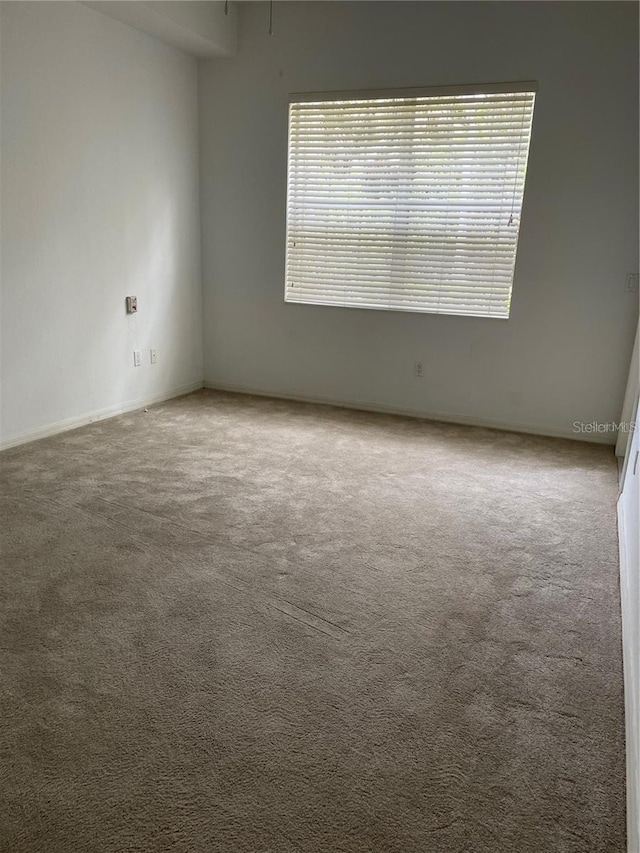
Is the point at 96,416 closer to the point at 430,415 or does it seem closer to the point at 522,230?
the point at 430,415

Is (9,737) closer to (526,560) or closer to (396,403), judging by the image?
(526,560)

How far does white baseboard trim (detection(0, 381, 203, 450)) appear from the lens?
384 centimetres

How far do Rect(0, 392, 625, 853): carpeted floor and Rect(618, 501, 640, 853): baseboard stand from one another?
41 mm

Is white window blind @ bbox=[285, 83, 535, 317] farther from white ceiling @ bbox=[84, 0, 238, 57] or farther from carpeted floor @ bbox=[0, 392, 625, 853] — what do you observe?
carpeted floor @ bbox=[0, 392, 625, 853]

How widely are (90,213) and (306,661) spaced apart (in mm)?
3396

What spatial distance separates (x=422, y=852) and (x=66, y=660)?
119cm

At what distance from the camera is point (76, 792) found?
1.47 m

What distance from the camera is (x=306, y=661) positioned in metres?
1.95

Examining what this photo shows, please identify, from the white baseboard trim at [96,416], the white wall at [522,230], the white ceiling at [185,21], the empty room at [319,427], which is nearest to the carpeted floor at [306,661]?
the empty room at [319,427]

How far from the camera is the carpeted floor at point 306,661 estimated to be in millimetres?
1436

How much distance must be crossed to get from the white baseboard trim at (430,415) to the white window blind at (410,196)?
2.59ft

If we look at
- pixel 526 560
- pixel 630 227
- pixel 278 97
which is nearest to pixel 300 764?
pixel 526 560

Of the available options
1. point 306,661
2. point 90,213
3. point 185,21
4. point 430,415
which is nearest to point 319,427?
point 430,415

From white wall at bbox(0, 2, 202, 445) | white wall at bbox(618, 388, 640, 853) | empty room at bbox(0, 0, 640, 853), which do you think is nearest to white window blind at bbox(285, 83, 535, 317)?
empty room at bbox(0, 0, 640, 853)
